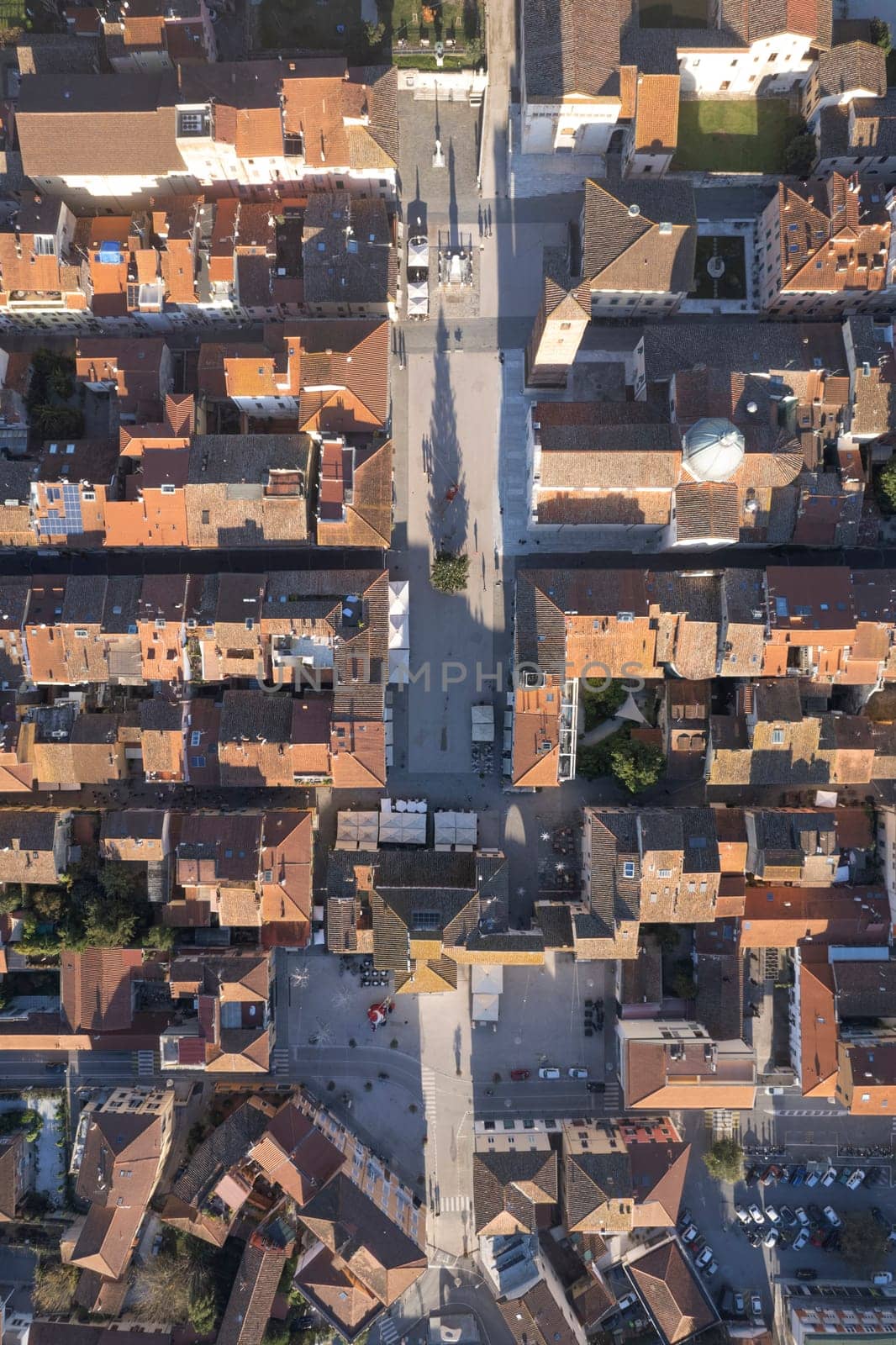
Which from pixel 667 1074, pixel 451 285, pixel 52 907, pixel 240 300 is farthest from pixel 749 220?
pixel 52 907

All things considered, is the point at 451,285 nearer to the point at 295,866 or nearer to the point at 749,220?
the point at 749,220

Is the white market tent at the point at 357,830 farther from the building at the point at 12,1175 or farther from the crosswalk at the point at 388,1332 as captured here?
the crosswalk at the point at 388,1332

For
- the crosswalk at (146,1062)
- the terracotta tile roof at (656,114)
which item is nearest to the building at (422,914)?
the crosswalk at (146,1062)

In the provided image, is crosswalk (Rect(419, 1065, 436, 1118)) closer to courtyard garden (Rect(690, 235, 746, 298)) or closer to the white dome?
the white dome

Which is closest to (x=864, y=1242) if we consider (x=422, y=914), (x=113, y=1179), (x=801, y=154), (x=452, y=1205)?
(x=452, y=1205)

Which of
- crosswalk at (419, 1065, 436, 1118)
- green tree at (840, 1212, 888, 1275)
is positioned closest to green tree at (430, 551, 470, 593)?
crosswalk at (419, 1065, 436, 1118)

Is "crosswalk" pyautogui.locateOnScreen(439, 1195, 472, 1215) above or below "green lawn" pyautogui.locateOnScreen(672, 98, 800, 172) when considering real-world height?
below

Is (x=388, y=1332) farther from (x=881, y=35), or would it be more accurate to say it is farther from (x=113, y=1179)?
(x=881, y=35)
